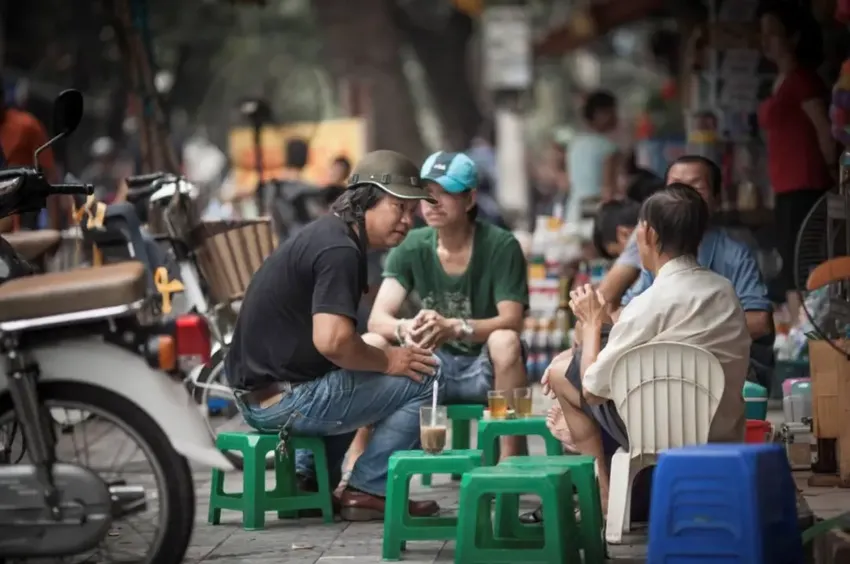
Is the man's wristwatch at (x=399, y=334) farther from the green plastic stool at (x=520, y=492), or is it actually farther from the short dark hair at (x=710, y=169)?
the green plastic stool at (x=520, y=492)

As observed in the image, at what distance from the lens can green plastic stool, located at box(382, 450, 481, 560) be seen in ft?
24.1

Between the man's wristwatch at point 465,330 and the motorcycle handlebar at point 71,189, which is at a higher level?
→ the motorcycle handlebar at point 71,189

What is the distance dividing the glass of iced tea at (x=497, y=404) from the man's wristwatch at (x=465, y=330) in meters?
0.85

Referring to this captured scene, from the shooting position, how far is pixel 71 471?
20.1 feet

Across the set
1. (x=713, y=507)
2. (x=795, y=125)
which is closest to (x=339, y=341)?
(x=713, y=507)

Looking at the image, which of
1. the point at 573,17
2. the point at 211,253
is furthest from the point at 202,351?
the point at 573,17

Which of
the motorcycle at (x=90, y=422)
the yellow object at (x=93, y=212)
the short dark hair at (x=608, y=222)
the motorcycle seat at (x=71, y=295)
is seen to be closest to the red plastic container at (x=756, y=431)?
the motorcycle at (x=90, y=422)

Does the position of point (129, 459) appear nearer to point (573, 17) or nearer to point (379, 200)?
point (379, 200)

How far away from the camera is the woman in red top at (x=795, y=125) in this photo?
40.9 feet

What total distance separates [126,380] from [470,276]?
11.7 ft

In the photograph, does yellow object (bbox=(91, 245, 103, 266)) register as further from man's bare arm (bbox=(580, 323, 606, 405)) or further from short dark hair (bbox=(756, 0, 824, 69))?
man's bare arm (bbox=(580, 323, 606, 405))

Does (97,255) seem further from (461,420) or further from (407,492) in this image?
(407,492)

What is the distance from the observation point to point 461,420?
9.57 meters

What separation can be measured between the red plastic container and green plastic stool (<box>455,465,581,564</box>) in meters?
1.25
